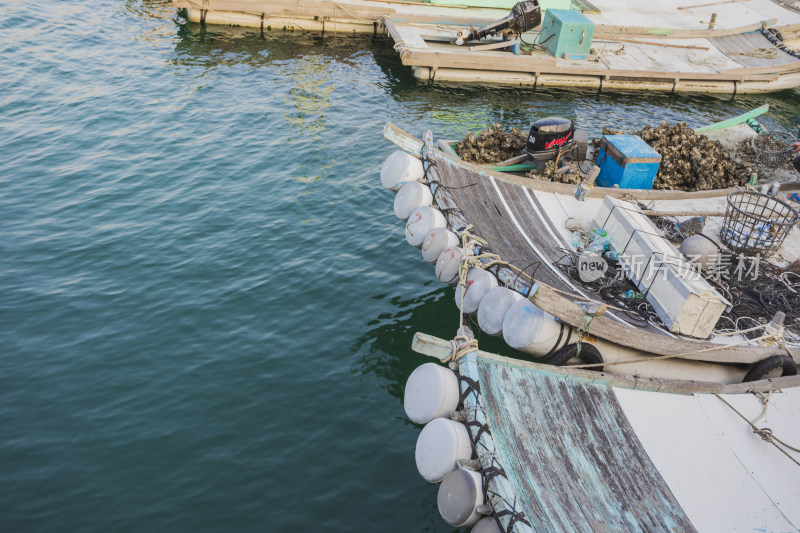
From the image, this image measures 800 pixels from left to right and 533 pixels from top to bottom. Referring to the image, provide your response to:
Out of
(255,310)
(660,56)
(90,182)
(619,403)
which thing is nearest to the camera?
(619,403)

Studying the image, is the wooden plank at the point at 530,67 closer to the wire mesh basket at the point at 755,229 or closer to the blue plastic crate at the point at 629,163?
the blue plastic crate at the point at 629,163

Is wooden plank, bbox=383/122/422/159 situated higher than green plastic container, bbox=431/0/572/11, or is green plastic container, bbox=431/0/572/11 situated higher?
green plastic container, bbox=431/0/572/11

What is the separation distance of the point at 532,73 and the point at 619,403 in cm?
2168

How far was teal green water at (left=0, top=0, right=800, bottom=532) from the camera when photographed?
9781 mm

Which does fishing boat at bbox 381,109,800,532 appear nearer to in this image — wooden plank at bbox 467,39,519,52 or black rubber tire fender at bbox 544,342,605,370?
black rubber tire fender at bbox 544,342,605,370

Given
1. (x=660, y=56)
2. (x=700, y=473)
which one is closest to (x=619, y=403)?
(x=700, y=473)

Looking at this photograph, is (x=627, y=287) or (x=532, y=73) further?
(x=532, y=73)

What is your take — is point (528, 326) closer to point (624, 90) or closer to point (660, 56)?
point (624, 90)

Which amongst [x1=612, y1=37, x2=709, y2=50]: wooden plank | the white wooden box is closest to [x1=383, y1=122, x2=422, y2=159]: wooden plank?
the white wooden box

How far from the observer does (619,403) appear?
8.91 meters

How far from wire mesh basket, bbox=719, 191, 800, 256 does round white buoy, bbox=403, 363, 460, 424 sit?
26.3ft

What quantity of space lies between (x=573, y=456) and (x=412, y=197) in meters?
6.74

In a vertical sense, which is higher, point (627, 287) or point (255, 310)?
point (627, 287)

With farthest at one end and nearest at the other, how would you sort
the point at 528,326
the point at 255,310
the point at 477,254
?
the point at 255,310
the point at 477,254
the point at 528,326
